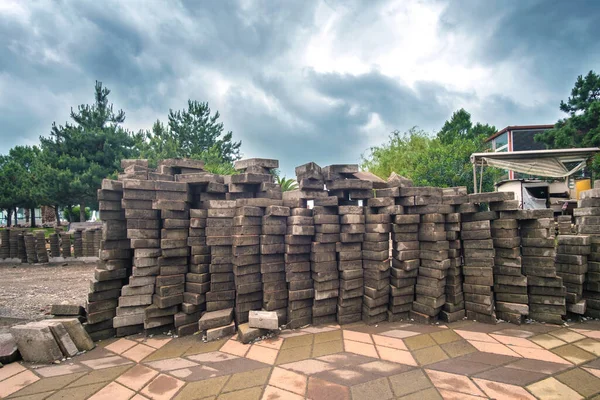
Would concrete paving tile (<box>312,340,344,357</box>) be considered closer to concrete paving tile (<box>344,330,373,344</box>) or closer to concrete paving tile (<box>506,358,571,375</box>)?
concrete paving tile (<box>344,330,373,344</box>)

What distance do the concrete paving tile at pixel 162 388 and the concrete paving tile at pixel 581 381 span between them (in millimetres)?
3763

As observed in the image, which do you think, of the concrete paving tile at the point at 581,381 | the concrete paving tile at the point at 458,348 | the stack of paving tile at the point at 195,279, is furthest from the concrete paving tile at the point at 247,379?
the concrete paving tile at the point at 581,381

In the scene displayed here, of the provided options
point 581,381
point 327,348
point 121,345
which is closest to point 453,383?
point 581,381

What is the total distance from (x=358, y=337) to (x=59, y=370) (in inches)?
143

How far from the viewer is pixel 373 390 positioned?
113 inches

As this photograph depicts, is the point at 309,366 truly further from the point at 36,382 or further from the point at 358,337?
the point at 36,382

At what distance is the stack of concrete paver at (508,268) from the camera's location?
4.63m

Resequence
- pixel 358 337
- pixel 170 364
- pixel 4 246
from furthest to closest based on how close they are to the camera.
A: 1. pixel 4 246
2. pixel 358 337
3. pixel 170 364

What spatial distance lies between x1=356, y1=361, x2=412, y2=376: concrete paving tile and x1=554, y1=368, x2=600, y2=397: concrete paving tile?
143cm

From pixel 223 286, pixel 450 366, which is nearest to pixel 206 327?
pixel 223 286

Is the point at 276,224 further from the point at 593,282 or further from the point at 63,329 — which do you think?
the point at 593,282

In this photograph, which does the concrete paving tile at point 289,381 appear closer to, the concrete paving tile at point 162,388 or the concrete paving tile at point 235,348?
the concrete paving tile at point 235,348

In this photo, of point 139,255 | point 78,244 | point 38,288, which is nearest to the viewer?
point 139,255

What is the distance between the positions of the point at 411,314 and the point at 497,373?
6.00ft
